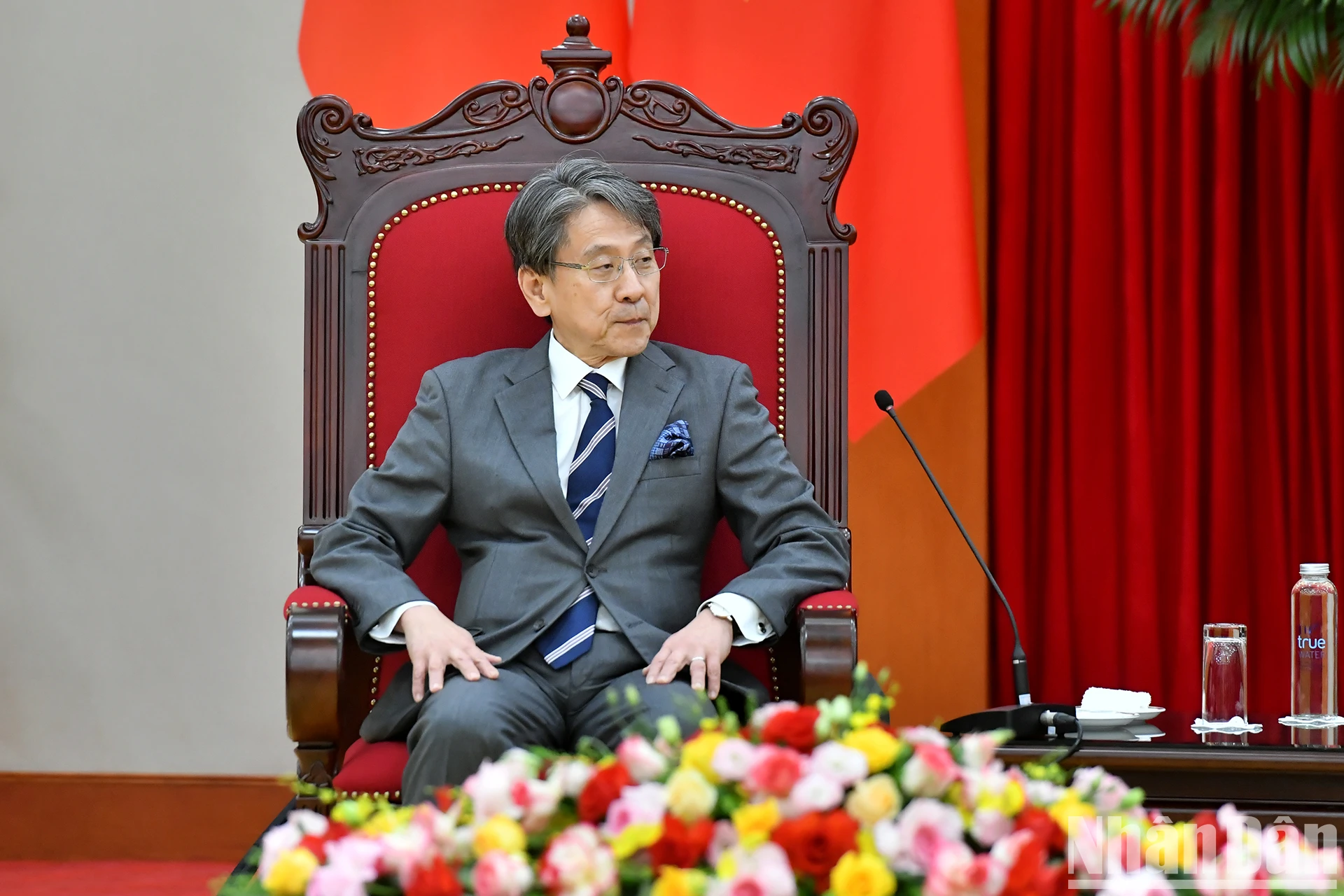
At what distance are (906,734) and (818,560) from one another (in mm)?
913

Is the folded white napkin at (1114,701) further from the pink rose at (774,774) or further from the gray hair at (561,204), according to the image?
the pink rose at (774,774)

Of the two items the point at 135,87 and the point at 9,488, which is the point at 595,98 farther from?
the point at 9,488

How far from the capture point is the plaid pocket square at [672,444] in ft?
7.06

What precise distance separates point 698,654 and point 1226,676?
A: 3.17 ft

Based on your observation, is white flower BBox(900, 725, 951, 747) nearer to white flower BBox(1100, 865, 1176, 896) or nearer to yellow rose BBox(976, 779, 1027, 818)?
yellow rose BBox(976, 779, 1027, 818)

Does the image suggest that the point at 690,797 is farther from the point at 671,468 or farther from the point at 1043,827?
the point at 671,468

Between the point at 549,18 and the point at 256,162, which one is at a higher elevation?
the point at 549,18

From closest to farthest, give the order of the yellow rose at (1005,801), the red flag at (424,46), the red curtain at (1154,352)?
the yellow rose at (1005,801) < the red curtain at (1154,352) < the red flag at (424,46)

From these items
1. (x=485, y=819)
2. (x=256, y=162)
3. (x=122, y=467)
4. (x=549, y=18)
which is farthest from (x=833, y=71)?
(x=485, y=819)

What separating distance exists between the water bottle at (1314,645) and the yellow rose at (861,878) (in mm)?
1604

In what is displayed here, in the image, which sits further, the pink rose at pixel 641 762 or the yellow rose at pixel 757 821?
the pink rose at pixel 641 762

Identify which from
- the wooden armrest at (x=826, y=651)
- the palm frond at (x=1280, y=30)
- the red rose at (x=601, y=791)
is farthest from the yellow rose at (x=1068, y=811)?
the palm frond at (x=1280, y=30)

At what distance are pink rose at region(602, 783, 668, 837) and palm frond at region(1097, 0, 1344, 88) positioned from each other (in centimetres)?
185

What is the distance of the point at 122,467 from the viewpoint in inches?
122
